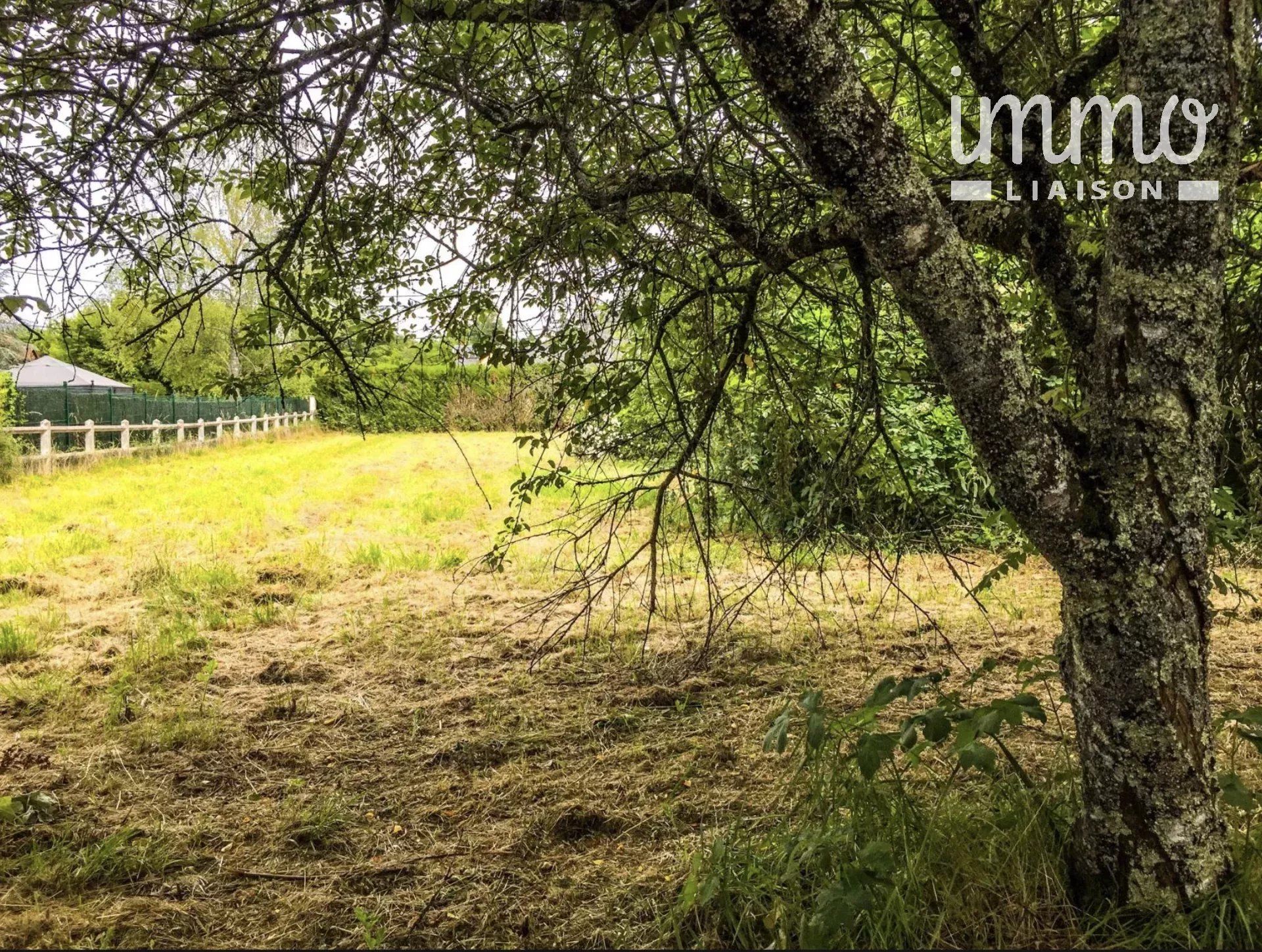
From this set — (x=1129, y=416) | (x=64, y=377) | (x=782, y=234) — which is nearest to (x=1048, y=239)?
(x=1129, y=416)

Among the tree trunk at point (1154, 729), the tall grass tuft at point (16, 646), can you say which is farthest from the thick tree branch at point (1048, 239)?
the tall grass tuft at point (16, 646)

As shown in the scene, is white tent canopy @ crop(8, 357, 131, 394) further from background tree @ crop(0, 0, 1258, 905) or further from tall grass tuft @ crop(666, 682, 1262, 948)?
tall grass tuft @ crop(666, 682, 1262, 948)

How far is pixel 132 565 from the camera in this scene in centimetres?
684

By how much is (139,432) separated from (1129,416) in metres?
19.8

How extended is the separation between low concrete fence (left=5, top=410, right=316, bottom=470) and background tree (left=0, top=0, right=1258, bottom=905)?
39.3 feet

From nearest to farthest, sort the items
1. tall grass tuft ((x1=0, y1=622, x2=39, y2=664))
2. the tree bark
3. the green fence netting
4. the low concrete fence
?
the tree bark
tall grass tuft ((x1=0, y1=622, x2=39, y2=664))
the low concrete fence
the green fence netting

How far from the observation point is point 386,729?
12.8 feet

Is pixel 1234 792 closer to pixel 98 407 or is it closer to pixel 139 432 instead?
pixel 139 432

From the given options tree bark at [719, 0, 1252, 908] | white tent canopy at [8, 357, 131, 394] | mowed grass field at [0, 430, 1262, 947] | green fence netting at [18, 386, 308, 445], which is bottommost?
mowed grass field at [0, 430, 1262, 947]

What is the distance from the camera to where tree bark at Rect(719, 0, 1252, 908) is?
5.78 feet

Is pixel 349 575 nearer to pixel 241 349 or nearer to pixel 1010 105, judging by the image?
pixel 241 349

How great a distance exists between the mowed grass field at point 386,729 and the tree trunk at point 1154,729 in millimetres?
340

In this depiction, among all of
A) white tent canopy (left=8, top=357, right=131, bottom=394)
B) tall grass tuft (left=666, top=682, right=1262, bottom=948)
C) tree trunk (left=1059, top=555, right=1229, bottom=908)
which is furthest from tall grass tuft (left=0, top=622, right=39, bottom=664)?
white tent canopy (left=8, top=357, right=131, bottom=394)

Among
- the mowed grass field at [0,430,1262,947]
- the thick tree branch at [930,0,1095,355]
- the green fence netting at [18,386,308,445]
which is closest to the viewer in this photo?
the thick tree branch at [930,0,1095,355]
